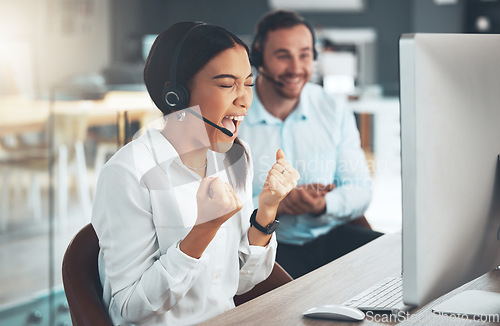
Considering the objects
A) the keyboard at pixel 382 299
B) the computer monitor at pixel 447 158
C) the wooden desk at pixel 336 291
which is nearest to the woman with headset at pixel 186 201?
the wooden desk at pixel 336 291

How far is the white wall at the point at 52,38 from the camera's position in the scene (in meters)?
2.86

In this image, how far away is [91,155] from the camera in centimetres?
271

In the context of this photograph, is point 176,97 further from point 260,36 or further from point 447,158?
point 260,36

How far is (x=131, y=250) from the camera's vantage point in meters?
1.00

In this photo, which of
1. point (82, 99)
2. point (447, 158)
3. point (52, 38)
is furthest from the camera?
point (52, 38)

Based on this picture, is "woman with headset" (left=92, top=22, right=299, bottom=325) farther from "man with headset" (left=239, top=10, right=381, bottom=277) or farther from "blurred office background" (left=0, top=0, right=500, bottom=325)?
"man with headset" (left=239, top=10, right=381, bottom=277)

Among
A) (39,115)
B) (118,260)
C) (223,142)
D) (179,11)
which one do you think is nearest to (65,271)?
(118,260)

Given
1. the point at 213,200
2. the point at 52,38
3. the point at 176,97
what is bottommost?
the point at 213,200

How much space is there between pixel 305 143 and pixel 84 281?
37.1 inches

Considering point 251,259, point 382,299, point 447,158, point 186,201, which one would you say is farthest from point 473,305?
point 186,201

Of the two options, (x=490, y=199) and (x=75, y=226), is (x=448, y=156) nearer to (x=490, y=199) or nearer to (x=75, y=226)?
(x=490, y=199)

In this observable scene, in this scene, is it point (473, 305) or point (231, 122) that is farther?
point (231, 122)

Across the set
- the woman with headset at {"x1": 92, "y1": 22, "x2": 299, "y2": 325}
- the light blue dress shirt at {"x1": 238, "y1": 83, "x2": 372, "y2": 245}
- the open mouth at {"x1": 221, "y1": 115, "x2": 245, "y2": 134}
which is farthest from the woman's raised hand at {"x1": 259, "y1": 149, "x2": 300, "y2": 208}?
the light blue dress shirt at {"x1": 238, "y1": 83, "x2": 372, "y2": 245}

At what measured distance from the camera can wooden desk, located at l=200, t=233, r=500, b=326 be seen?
893 mm
